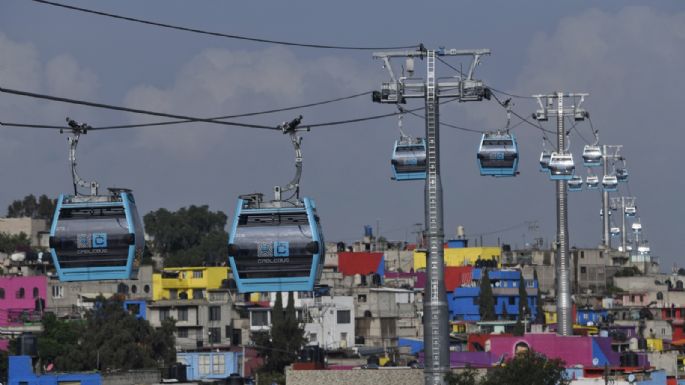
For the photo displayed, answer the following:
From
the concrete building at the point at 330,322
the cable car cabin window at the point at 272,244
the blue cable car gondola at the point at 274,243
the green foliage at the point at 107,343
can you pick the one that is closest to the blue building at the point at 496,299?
the concrete building at the point at 330,322

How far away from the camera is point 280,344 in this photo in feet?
317

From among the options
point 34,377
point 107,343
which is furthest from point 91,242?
point 107,343

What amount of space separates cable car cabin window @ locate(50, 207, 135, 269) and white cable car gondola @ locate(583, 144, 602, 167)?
187 feet

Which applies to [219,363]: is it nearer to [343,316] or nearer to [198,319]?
[198,319]

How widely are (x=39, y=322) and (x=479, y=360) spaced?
111 feet

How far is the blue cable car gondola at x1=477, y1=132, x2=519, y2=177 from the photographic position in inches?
2229

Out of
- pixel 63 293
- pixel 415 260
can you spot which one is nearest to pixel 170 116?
pixel 63 293

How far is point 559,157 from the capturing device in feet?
266

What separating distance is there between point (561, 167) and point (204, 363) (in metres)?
22.0

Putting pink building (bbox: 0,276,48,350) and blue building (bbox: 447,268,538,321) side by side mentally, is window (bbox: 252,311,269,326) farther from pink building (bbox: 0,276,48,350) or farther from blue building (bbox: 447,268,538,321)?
blue building (bbox: 447,268,538,321)

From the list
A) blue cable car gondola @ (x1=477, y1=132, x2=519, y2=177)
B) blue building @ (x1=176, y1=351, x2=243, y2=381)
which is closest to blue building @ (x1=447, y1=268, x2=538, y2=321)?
blue building @ (x1=176, y1=351, x2=243, y2=381)

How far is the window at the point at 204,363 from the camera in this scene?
92.0m

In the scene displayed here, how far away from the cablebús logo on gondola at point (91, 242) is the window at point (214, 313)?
69.9 m

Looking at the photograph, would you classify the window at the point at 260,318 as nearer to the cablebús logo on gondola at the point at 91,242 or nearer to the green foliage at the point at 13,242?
the green foliage at the point at 13,242
